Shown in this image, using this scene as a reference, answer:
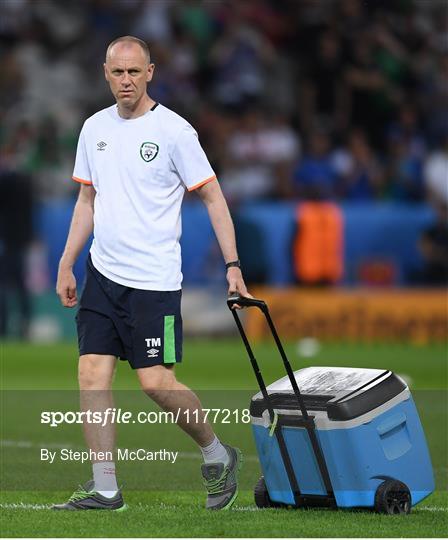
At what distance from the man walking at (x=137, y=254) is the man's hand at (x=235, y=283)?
0.04 feet

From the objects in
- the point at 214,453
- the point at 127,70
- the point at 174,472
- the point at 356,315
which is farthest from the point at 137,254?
the point at 356,315

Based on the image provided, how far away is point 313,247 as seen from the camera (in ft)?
69.7

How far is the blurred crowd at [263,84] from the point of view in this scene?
2284 cm

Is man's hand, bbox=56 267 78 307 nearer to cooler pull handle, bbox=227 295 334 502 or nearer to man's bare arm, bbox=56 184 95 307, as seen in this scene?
man's bare arm, bbox=56 184 95 307

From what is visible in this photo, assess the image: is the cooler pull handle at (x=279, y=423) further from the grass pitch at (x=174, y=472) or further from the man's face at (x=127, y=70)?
the man's face at (x=127, y=70)

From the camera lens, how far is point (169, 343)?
7.70 meters

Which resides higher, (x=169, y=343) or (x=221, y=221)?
(x=221, y=221)

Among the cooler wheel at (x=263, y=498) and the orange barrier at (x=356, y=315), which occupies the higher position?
the cooler wheel at (x=263, y=498)

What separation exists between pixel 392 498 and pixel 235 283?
1308mm

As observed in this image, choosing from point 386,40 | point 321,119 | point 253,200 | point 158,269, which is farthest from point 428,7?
point 158,269

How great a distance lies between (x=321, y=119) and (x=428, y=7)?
2.86m

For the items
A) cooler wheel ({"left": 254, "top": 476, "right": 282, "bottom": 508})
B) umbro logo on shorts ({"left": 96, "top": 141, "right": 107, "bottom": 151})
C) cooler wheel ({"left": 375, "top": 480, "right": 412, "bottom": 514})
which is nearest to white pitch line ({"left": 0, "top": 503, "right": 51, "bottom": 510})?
cooler wheel ({"left": 254, "top": 476, "right": 282, "bottom": 508})

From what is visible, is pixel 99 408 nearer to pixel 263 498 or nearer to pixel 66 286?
pixel 66 286

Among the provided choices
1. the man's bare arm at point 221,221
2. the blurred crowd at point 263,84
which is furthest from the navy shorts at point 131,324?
the blurred crowd at point 263,84
